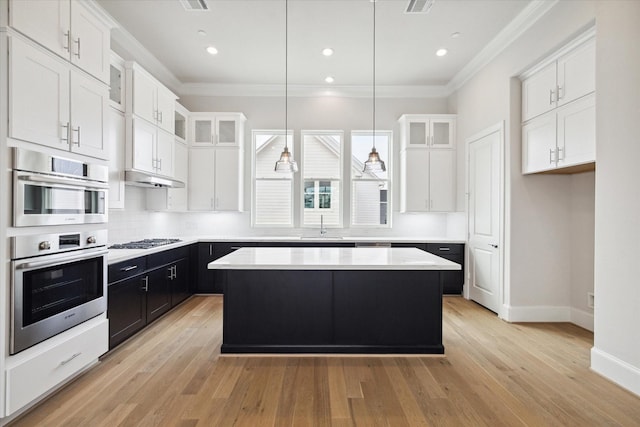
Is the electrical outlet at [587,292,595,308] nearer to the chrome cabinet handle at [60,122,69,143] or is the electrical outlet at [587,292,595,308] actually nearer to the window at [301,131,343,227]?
the window at [301,131,343,227]

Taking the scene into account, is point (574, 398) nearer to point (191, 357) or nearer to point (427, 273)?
point (427, 273)

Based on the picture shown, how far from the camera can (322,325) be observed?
288cm

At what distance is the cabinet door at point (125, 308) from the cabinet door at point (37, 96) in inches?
52.6

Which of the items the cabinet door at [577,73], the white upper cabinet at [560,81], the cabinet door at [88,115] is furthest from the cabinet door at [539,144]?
the cabinet door at [88,115]

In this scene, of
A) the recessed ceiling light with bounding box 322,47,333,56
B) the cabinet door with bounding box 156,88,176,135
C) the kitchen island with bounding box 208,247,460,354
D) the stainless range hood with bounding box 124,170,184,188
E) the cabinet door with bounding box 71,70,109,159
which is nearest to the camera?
the cabinet door with bounding box 71,70,109,159

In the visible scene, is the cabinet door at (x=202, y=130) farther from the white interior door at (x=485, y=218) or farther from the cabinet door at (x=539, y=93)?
the cabinet door at (x=539, y=93)

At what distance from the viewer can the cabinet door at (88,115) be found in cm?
235

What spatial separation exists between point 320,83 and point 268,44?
138 centimetres

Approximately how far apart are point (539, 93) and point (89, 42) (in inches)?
160

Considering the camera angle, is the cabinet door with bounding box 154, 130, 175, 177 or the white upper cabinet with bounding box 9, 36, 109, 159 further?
the cabinet door with bounding box 154, 130, 175, 177

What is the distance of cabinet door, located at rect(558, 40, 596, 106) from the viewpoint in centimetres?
289

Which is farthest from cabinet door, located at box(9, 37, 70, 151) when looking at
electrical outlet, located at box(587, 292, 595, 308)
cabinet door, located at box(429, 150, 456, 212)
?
electrical outlet, located at box(587, 292, 595, 308)

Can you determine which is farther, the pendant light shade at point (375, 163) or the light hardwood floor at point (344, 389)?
the pendant light shade at point (375, 163)

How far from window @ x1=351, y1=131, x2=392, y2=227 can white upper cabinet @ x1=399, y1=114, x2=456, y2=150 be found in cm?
42
